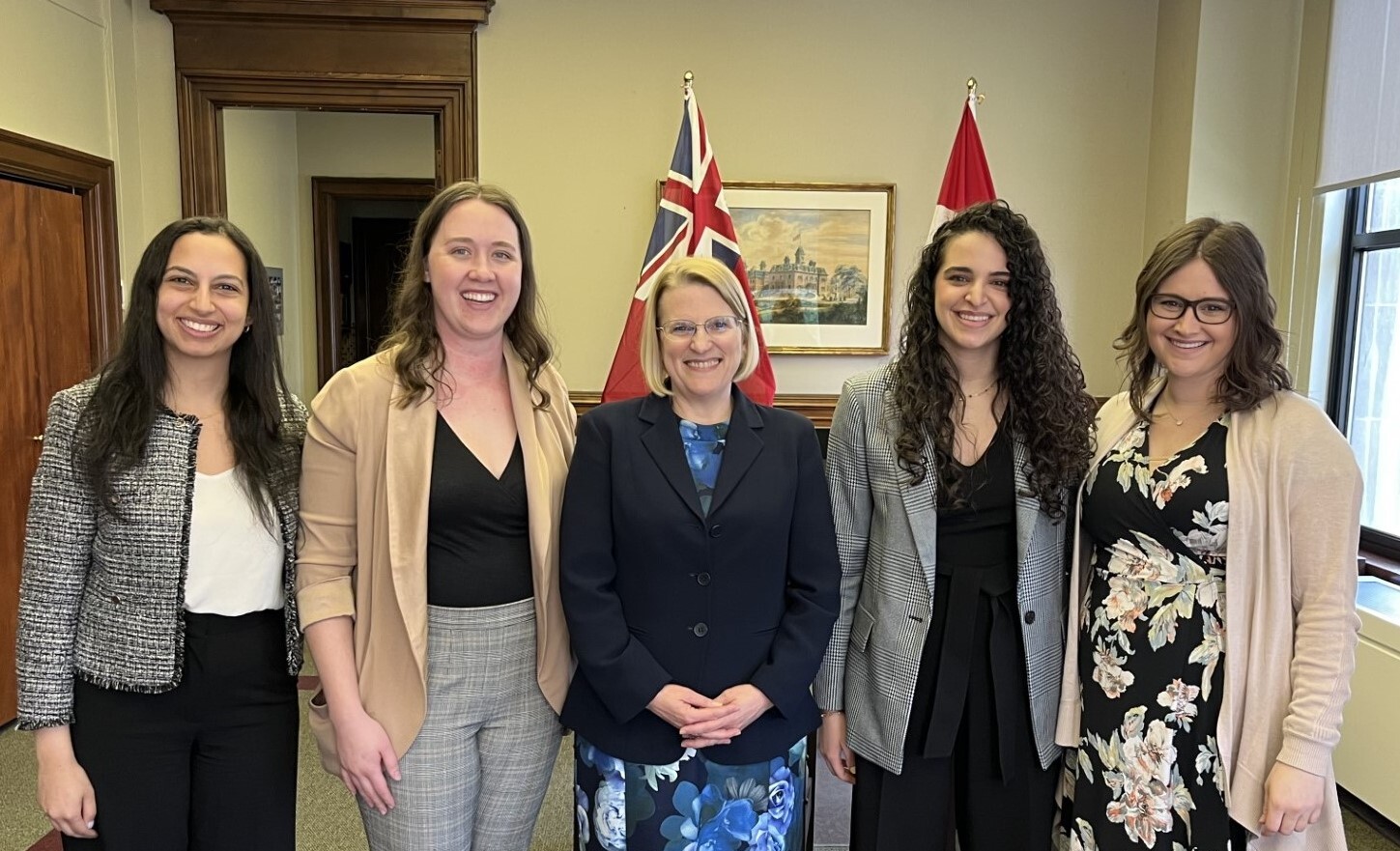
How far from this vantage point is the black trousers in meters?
1.35

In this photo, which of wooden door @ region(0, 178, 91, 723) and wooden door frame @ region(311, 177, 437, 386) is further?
wooden door frame @ region(311, 177, 437, 386)

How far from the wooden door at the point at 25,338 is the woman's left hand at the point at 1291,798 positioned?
3692 mm

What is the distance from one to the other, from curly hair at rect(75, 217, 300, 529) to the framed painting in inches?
99.2

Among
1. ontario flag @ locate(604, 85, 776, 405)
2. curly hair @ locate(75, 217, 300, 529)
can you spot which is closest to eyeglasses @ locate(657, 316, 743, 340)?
curly hair @ locate(75, 217, 300, 529)

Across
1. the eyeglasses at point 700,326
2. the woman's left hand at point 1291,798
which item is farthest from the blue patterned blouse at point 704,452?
the woman's left hand at point 1291,798

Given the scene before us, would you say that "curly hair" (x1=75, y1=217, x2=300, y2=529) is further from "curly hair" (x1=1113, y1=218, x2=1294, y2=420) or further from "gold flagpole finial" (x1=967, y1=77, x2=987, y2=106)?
"gold flagpole finial" (x1=967, y1=77, x2=987, y2=106)

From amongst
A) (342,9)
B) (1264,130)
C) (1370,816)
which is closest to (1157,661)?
(1370,816)

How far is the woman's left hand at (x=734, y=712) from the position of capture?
55.5 inches

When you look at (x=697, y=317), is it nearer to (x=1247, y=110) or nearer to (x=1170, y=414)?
(x=1170, y=414)

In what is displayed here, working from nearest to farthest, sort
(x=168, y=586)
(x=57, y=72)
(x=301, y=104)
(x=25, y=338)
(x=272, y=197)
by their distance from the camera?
(x=168, y=586)
(x=25, y=338)
(x=57, y=72)
(x=301, y=104)
(x=272, y=197)

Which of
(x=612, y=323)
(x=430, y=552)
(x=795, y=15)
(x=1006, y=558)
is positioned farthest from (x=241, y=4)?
(x=1006, y=558)

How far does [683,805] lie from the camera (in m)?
1.45

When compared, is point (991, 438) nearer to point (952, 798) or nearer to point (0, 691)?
point (952, 798)

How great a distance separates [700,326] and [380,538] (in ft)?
2.05
